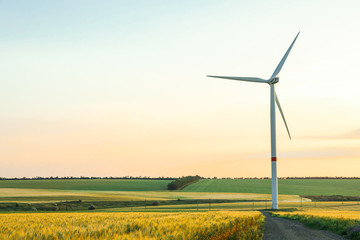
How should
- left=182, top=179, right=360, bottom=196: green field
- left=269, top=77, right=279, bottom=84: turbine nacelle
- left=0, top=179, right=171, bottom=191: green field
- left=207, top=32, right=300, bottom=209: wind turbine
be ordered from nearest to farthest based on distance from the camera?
left=207, top=32, right=300, bottom=209: wind turbine → left=269, top=77, right=279, bottom=84: turbine nacelle → left=182, top=179, right=360, bottom=196: green field → left=0, top=179, right=171, bottom=191: green field

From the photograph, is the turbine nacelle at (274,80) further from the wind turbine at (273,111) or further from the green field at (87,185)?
the green field at (87,185)

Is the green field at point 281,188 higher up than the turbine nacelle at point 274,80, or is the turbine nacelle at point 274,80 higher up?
the turbine nacelle at point 274,80

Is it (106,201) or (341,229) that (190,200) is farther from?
(341,229)

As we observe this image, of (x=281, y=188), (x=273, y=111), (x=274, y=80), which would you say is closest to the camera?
(x=273, y=111)

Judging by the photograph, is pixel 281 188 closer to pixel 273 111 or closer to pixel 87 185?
pixel 87 185

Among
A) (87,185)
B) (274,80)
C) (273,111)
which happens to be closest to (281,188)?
(87,185)

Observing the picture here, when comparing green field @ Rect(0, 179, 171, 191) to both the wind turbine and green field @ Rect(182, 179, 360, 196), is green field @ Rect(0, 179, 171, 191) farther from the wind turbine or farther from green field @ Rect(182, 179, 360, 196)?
the wind turbine

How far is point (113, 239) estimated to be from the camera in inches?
400

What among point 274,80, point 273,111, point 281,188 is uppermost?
point 274,80

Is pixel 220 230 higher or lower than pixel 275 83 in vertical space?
lower

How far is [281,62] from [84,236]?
63.4 metres

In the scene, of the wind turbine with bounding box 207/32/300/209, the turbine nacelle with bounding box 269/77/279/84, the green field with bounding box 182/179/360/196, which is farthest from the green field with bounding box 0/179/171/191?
the turbine nacelle with bounding box 269/77/279/84

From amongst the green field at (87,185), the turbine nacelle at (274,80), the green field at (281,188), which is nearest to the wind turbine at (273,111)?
the turbine nacelle at (274,80)

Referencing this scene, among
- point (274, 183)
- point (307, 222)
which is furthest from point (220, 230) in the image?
point (274, 183)
